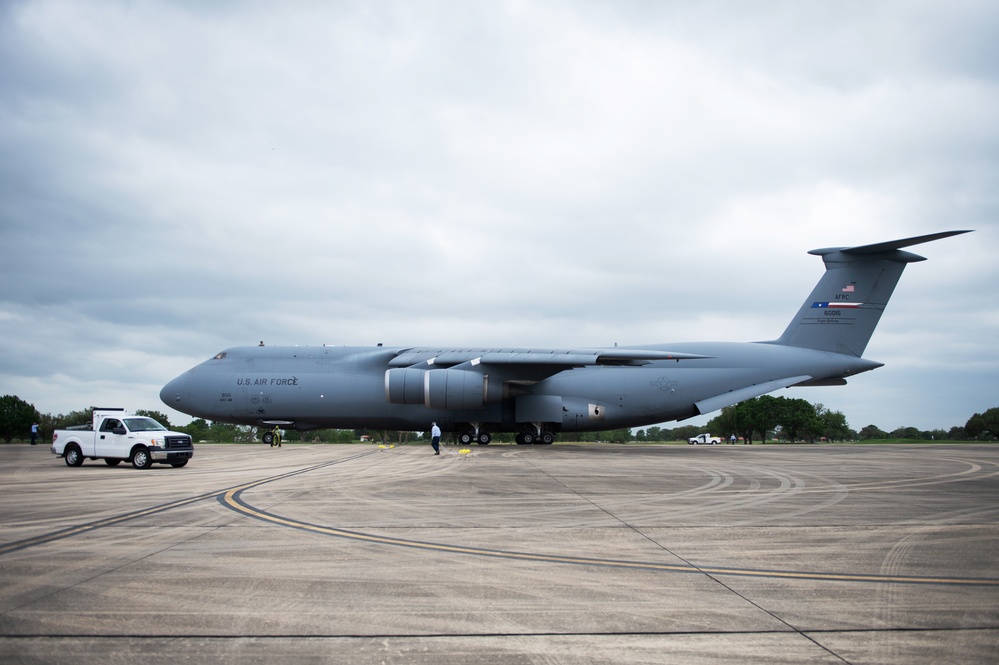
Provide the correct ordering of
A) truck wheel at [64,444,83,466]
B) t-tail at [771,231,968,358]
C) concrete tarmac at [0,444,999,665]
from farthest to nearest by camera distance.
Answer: t-tail at [771,231,968,358], truck wheel at [64,444,83,466], concrete tarmac at [0,444,999,665]

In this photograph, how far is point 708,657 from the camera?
13.7 feet

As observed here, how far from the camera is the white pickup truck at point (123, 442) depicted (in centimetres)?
1845

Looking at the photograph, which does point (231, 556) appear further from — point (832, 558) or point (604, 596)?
point (832, 558)

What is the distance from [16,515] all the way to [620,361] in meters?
22.7

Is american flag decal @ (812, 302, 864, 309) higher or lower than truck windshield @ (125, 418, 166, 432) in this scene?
higher

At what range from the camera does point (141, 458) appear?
727 inches

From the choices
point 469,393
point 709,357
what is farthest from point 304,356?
point 709,357

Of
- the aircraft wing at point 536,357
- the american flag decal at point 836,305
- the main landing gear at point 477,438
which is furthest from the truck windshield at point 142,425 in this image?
the american flag decal at point 836,305

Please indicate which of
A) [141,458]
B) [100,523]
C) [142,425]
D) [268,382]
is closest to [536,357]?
[268,382]

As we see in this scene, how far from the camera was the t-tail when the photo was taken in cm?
3066

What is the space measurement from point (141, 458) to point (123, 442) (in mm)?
793

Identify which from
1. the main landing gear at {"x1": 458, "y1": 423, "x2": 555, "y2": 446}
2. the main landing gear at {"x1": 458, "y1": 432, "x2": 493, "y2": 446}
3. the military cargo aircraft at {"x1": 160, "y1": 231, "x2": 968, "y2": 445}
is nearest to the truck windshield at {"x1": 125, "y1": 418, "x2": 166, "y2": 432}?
the military cargo aircraft at {"x1": 160, "y1": 231, "x2": 968, "y2": 445}

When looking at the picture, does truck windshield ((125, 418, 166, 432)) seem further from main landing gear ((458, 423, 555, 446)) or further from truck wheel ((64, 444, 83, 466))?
main landing gear ((458, 423, 555, 446))

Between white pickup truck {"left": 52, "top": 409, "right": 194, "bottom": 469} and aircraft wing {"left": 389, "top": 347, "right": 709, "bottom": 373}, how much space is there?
13.2 metres
